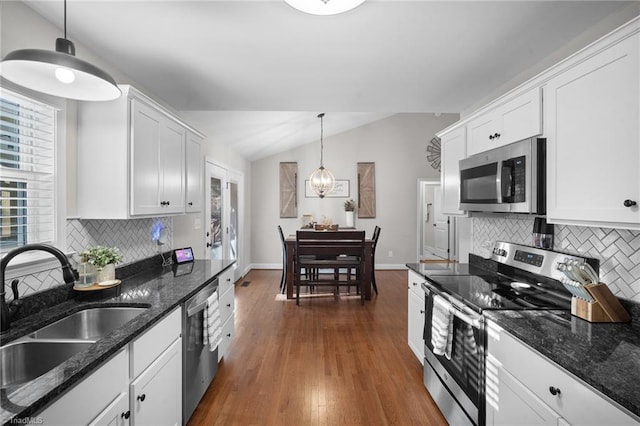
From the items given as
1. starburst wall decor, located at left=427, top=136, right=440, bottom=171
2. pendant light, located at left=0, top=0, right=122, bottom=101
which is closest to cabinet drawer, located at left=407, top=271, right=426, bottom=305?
pendant light, located at left=0, top=0, right=122, bottom=101

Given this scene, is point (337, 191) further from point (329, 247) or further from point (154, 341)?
point (154, 341)

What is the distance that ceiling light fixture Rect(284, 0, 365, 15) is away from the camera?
1.30 meters

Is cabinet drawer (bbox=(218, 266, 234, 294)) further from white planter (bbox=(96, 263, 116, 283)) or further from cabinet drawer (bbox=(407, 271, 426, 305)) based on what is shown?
cabinet drawer (bbox=(407, 271, 426, 305))

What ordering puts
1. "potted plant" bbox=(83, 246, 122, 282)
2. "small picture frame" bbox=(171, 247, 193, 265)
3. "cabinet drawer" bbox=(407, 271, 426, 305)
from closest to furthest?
"potted plant" bbox=(83, 246, 122, 282)
"cabinet drawer" bbox=(407, 271, 426, 305)
"small picture frame" bbox=(171, 247, 193, 265)

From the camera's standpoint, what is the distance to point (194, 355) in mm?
1962

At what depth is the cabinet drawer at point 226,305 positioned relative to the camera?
2523mm

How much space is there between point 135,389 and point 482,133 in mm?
2511

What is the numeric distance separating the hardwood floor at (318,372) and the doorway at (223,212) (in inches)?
40.6

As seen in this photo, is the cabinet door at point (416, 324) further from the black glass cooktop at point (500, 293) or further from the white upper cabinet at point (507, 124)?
the white upper cabinet at point (507, 124)

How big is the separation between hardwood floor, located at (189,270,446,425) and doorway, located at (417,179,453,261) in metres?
2.78

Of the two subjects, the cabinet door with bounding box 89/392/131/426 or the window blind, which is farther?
the window blind

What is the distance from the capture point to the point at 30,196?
62.2 inches

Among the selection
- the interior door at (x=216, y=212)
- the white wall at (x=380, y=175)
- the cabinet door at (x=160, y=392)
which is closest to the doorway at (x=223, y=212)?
the interior door at (x=216, y=212)

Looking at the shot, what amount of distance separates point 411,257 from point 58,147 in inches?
243
